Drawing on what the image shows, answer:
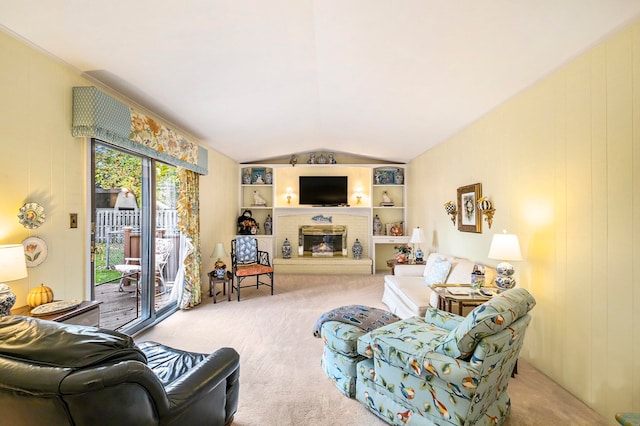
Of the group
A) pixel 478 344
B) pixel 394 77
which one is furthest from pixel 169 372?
pixel 394 77

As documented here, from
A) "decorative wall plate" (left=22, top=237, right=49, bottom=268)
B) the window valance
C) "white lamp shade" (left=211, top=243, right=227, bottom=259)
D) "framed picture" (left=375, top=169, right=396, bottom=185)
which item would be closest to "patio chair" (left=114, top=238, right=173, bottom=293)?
"white lamp shade" (left=211, top=243, right=227, bottom=259)

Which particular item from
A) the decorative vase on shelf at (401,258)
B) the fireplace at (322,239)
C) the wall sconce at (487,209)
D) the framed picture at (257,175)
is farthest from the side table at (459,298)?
the framed picture at (257,175)

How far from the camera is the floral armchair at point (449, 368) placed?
1515 millimetres

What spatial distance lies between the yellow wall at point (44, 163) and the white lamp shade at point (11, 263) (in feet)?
0.94

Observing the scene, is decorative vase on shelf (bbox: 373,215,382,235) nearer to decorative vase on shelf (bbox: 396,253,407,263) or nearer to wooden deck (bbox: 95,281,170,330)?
decorative vase on shelf (bbox: 396,253,407,263)

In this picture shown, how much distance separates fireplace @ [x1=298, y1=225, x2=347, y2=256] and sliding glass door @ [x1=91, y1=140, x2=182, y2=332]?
10.5 feet

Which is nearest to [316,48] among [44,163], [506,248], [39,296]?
[44,163]

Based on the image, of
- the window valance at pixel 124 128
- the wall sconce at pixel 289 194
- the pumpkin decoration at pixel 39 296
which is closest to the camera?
the pumpkin decoration at pixel 39 296

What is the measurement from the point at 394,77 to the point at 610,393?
2895 mm

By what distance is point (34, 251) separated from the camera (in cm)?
199

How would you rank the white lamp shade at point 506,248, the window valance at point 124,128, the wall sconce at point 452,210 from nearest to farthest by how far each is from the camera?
the window valance at point 124,128
the white lamp shade at point 506,248
the wall sconce at point 452,210

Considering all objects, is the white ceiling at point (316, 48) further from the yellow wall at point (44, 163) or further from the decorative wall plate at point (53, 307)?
the decorative wall plate at point (53, 307)

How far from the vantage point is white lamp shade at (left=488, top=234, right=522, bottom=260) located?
8.27ft

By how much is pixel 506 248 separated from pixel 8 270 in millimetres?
3514
